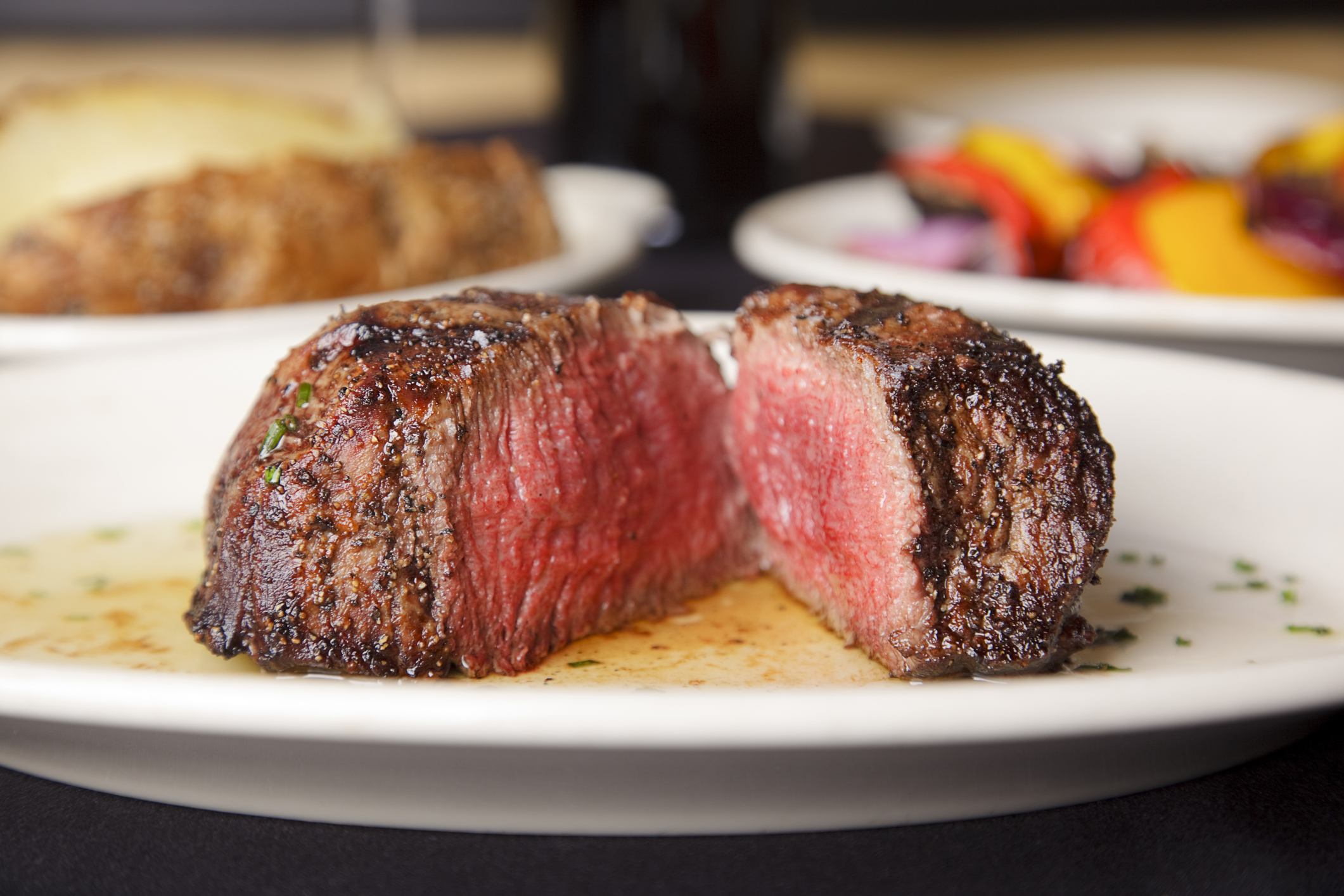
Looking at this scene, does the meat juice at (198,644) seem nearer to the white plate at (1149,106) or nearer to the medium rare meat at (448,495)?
the medium rare meat at (448,495)

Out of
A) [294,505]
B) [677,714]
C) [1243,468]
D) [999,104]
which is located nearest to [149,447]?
[294,505]

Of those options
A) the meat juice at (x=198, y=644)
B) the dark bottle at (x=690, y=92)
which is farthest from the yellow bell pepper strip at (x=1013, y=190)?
the meat juice at (x=198, y=644)

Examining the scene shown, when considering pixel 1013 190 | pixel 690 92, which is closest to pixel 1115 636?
pixel 1013 190

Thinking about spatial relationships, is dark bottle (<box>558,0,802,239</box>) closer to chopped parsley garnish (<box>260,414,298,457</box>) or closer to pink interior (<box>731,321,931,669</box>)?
pink interior (<box>731,321,931,669</box>)

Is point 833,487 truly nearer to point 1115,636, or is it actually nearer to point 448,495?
point 1115,636

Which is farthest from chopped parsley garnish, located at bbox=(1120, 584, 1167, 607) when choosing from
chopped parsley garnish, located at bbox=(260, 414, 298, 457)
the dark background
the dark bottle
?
the dark background

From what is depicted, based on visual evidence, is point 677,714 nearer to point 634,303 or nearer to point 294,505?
point 294,505
